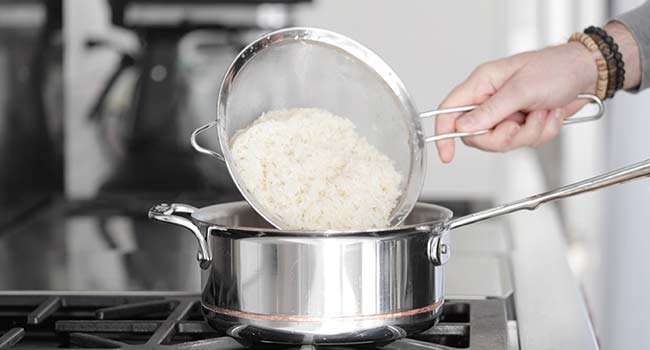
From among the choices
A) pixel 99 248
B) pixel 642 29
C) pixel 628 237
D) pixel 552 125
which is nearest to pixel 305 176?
pixel 552 125

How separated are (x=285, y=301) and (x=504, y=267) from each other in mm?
456

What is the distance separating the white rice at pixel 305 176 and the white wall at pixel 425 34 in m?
1.06

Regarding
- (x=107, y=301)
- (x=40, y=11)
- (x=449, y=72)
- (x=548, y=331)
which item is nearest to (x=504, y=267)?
(x=548, y=331)

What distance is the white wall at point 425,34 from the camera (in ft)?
6.50

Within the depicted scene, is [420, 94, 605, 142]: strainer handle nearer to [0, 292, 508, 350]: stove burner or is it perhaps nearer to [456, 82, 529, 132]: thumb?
[456, 82, 529, 132]: thumb

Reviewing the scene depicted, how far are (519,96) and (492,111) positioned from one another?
0.12 feet

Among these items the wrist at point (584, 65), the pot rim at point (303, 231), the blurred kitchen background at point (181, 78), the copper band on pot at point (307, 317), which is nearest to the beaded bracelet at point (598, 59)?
→ the wrist at point (584, 65)

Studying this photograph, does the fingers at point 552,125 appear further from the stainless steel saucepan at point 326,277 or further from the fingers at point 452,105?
the stainless steel saucepan at point 326,277

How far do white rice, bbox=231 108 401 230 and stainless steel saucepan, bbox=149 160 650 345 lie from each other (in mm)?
77

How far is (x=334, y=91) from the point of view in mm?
1044

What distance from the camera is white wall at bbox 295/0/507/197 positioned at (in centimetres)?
198

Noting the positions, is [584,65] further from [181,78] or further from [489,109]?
[181,78]

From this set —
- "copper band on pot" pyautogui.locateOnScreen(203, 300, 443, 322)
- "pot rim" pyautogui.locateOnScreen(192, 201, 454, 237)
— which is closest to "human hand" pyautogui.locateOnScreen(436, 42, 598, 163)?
"pot rim" pyautogui.locateOnScreen(192, 201, 454, 237)

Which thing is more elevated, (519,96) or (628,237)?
(519,96)
